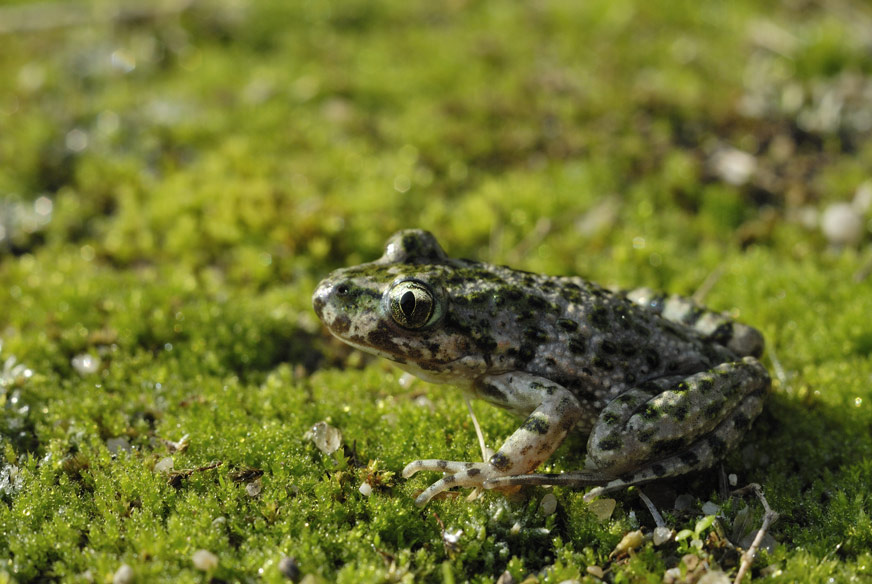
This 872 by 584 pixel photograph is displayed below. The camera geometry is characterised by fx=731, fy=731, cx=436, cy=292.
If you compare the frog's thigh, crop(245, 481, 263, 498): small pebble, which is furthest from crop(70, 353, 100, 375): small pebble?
the frog's thigh

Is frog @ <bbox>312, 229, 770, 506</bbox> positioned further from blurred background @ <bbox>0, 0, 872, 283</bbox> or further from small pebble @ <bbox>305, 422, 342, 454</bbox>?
blurred background @ <bbox>0, 0, 872, 283</bbox>

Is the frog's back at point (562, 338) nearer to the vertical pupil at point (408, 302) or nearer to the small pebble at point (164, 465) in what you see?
the vertical pupil at point (408, 302)

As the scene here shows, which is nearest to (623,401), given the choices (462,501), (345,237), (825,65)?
(462,501)

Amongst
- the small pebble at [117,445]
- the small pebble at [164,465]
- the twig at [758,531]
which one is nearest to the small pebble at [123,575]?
the small pebble at [164,465]

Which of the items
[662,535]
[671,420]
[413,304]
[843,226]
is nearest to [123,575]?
[413,304]

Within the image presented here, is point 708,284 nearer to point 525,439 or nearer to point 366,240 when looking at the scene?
point 525,439
